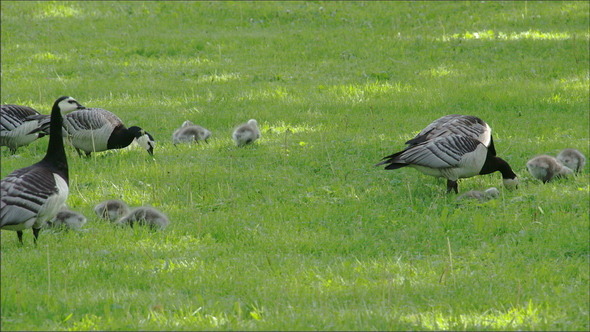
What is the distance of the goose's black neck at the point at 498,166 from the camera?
31.8ft

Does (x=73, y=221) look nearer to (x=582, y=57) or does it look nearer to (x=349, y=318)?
(x=349, y=318)

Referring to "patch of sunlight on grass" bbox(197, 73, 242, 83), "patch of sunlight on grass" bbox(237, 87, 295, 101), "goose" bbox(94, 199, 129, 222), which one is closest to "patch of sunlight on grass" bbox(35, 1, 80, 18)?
"patch of sunlight on grass" bbox(197, 73, 242, 83)

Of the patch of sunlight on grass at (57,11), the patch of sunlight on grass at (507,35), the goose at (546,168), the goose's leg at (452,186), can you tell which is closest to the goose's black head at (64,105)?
the goose's leg at (452,186)

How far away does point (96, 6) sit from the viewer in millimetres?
24547

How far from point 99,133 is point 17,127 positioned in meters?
1.34

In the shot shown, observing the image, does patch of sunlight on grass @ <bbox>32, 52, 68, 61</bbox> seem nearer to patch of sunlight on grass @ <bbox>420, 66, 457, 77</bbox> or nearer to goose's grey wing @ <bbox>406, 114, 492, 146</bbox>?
patch of sunlight on grass @ <bbox>420, 66, 457, 77</bbox>

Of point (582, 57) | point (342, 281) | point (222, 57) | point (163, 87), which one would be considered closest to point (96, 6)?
point (222, 57)

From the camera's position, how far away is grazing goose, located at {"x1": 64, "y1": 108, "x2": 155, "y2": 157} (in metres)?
11.6

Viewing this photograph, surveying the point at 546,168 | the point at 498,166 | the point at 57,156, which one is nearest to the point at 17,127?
the point at 57,156

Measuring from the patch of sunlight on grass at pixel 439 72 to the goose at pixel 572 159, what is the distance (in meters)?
6.57

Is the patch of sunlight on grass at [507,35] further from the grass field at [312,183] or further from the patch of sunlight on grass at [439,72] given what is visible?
the patch of sunlight on grass at [439,72]

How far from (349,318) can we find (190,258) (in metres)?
2.25

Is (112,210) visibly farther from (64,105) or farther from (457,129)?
(457,129)

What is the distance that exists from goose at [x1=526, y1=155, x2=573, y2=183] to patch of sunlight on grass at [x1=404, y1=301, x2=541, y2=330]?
4.01m
